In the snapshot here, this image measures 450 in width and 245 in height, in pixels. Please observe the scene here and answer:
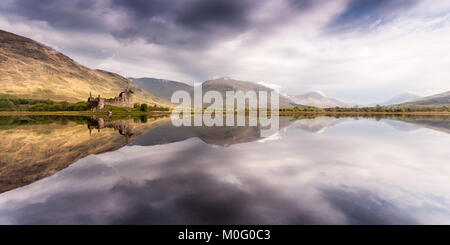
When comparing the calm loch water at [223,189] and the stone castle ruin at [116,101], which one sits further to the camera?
the stone castle ruin at [116,101]

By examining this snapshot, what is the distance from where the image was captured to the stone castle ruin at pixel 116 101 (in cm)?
11931

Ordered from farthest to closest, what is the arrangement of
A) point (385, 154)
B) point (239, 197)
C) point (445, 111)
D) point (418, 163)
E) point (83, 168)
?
point (445, 111) < point (385, 154) < point (418, 163) < point (83, 168) < point (239, 197)

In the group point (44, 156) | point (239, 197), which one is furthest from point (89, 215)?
point (44, 156)

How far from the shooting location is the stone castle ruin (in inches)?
4697

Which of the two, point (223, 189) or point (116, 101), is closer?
point (223, 189)

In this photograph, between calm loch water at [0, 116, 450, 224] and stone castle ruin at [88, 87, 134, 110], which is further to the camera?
stone castle ruin at [88, 87, 134, 110]

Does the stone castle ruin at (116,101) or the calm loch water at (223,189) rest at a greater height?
the stone castle ruin at (116,101)

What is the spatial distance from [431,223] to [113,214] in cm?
997

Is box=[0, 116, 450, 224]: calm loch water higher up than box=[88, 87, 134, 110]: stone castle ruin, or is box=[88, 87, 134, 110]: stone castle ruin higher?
box=[88, 87, 134, 110]: stone castle ruin

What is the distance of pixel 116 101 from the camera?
138m

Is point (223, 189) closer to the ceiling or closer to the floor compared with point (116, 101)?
closer to the floor
